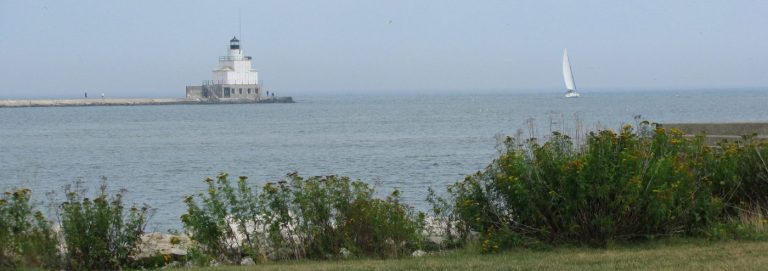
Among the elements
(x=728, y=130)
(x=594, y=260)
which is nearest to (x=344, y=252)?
(x=594, y=260)

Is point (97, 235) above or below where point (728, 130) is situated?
below

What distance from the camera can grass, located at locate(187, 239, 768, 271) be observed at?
28.8 ft

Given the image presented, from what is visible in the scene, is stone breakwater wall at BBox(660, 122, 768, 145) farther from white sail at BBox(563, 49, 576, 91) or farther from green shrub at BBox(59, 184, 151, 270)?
white sail at BBox(563, 49, 576, 91)

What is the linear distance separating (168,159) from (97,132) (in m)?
31.7

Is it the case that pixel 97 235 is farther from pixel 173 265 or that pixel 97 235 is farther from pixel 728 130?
pixel 728 130

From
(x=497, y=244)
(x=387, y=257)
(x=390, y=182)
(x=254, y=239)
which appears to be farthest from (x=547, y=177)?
(x=390, y=182)

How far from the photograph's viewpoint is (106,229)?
10320mm

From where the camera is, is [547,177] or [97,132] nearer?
[547,177]

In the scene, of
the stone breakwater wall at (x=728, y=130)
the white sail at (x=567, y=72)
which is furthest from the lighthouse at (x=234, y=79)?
the stone breakwater wall at (x=728, y=130)

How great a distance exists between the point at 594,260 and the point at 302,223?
3.16 m

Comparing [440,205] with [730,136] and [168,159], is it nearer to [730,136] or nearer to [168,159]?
[730,136]

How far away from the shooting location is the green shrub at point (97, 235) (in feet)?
33.6

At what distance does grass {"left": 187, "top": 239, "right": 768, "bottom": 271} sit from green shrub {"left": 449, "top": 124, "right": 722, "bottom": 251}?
0.82 feet

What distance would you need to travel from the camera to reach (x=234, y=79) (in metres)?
140
